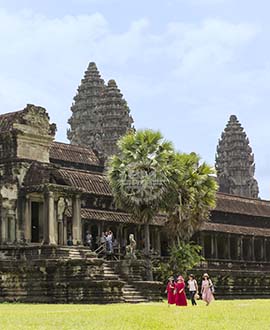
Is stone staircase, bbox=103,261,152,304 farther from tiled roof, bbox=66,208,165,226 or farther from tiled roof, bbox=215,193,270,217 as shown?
tiled roof, bbox=215,193,270,217

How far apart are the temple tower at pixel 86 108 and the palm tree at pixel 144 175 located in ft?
203

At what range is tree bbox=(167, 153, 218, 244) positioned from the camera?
46344mm

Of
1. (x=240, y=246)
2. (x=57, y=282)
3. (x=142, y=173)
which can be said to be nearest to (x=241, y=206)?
(x=240, y=246)

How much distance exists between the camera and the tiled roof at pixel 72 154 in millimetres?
61812

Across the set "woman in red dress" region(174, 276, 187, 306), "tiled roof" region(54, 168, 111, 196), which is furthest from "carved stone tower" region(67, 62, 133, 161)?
"woman in red dress" region(174, 276, 187, 306)

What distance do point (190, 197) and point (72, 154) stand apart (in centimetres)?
1911

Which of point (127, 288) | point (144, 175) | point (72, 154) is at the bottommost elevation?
point (127, 288)

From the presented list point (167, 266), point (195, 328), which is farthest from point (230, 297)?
point (195, 328)

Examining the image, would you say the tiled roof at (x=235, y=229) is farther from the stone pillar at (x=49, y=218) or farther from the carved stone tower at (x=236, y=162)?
the carved stone tower at (x=236, y=162)

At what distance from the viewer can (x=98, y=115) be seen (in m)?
104

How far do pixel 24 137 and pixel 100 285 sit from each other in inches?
344

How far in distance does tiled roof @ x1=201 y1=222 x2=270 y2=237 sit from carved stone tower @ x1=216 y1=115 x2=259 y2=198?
4368 centimetres

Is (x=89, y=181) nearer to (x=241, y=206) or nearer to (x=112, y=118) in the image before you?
(x=241, y=206)

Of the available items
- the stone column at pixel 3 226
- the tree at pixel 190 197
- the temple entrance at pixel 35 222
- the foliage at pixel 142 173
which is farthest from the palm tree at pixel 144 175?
the stone column at pixel 3 226
